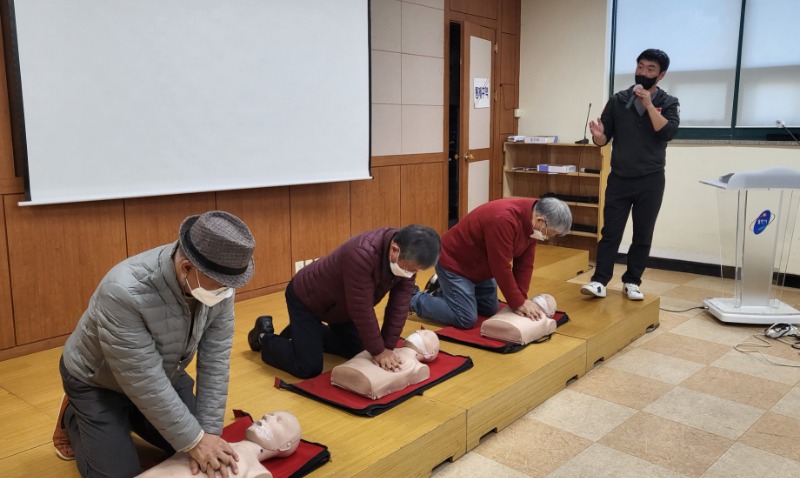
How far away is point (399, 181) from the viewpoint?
224 inches

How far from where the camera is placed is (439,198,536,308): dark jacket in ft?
11.5

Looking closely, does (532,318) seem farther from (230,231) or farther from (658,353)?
(230,231)

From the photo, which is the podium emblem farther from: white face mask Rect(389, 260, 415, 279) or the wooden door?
white face mask Rect(389, 260, 415, 279)

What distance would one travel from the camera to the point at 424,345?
10.4 feet

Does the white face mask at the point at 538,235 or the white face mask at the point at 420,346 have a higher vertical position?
the white face mask at the point at 538,235

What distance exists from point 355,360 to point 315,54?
100 inches

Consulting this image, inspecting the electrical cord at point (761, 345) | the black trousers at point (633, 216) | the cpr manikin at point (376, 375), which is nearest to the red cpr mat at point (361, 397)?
the cpr manikin at point (376, 375)

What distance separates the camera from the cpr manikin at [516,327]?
3467 mm

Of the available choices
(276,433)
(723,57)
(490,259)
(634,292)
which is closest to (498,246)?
(490,259)

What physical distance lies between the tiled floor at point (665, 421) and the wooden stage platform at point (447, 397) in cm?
9

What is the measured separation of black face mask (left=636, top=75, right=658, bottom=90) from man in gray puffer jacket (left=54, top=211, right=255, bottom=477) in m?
3.27

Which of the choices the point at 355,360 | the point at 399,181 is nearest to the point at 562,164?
the point at 399,181

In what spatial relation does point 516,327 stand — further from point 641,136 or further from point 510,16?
point 510,16

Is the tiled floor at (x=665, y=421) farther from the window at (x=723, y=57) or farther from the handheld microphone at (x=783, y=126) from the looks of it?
the window at (x=723, y=57)
